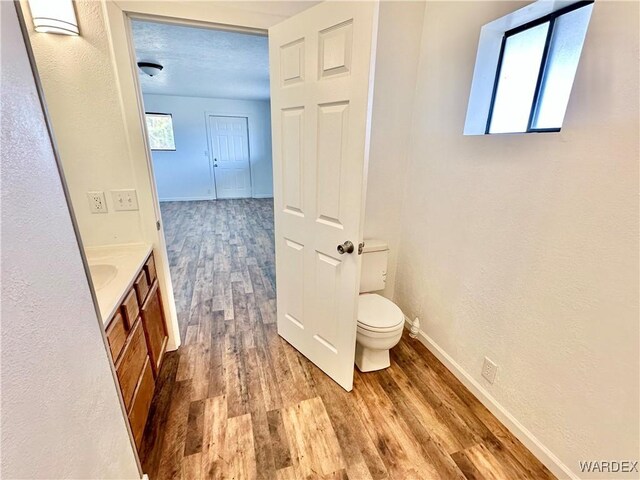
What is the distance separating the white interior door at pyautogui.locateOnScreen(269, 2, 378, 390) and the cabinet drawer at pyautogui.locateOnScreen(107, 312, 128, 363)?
37.7 inches

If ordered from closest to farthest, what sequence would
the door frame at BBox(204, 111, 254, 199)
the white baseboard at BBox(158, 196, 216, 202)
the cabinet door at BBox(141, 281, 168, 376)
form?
the cabinet door at BBox(141, 281, 168, 376), the door frame at BBox(204, 111, 254, 199), the white baseboard at BBox(158, 196, 216, 202)

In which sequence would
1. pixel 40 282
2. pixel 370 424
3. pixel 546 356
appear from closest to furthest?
pixel 40 282
pixel 546 356
pixel 370 424

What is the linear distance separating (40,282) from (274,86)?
148 cm

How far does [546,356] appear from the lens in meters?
1.31

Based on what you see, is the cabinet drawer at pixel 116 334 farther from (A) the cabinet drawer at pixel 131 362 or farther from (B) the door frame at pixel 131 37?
(B) the door frame at pixel 131 37

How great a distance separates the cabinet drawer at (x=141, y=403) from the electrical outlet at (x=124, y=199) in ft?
2.79

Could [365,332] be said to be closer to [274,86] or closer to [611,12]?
[274,86]

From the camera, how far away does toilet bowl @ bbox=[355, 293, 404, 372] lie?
67.7 inches

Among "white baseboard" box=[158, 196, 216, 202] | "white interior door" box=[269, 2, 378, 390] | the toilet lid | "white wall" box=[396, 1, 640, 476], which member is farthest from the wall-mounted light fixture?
"white baseboard" box=[158, 196, 216, 202]

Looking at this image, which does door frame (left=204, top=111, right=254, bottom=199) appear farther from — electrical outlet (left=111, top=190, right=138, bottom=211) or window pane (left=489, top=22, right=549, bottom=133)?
window pane (left=489, top=22, right=549, bottom=133)

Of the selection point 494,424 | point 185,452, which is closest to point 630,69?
point 494,424

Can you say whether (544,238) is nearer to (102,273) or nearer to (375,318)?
(375,318)

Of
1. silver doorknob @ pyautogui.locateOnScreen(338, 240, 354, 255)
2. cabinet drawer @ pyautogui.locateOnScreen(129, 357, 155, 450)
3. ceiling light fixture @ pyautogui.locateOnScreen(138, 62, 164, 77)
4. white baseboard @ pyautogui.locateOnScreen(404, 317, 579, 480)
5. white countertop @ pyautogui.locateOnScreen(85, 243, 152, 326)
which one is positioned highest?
ceiling light fixture @ pyautogui.locateOnScreen(138, 62, 164, 77)

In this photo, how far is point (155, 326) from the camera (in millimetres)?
1729
